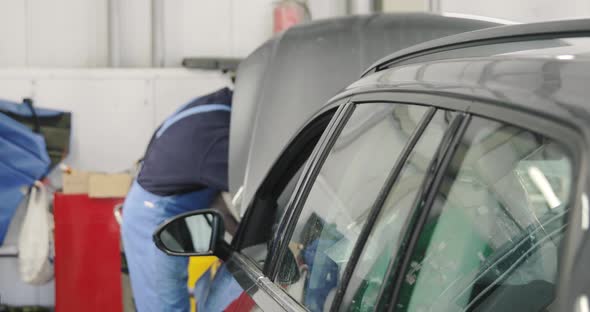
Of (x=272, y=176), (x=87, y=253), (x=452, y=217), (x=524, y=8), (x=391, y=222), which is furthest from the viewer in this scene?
(x=87, y=253)

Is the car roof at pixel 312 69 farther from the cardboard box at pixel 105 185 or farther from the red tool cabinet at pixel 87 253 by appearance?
the red tool cabinet at pixel 87 253

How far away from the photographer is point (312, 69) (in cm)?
367

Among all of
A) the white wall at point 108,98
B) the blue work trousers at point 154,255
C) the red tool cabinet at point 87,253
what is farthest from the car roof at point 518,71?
the white wall at point 108,98

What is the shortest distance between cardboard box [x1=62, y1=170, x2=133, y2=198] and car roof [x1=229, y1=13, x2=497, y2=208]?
2524mm

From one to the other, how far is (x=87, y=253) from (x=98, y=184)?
556 millimetres

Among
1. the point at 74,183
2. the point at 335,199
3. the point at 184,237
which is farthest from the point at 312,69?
the point at 74,183

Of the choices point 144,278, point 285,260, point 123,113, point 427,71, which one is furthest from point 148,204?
point 427,71

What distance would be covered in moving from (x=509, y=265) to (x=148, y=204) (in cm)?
372

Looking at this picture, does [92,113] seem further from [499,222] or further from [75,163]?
[499,222]

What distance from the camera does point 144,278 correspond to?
4539mm

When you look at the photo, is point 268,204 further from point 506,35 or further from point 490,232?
point 490,232

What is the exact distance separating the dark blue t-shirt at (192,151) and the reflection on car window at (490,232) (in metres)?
3.13

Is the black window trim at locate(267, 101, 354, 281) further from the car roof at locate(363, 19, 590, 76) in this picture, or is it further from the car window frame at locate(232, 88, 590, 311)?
the car roof at locate(363, 19, 590, 76)

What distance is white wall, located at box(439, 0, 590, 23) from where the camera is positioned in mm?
4234
